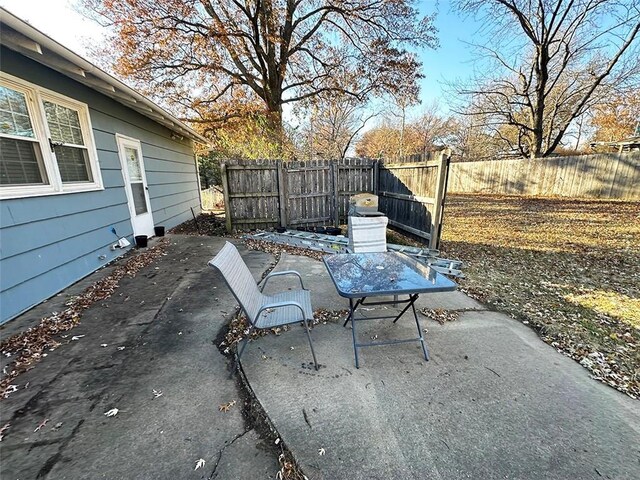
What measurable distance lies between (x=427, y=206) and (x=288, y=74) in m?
7.84

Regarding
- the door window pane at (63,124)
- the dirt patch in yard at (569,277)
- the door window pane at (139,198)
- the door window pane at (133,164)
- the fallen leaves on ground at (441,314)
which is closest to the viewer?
the dirt patch in yard at (569,277)

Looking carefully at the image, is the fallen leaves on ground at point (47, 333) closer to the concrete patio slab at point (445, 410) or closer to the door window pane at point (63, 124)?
the concrete patio slab at point (445, 410)

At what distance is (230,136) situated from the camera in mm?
10438

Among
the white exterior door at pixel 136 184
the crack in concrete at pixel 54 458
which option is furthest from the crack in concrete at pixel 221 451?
the white exterior door at pixel 136 184

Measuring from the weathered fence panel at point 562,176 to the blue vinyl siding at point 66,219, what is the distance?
15.1 metres

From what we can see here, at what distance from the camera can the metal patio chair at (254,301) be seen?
1.98 m

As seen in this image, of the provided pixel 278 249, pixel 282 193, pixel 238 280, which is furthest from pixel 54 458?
pixel 282 193

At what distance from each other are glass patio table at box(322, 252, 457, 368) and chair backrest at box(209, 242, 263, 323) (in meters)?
0.69

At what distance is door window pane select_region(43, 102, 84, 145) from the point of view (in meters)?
3.34

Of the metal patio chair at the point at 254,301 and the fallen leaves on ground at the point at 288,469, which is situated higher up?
the metal patio chair at the point at 254,301

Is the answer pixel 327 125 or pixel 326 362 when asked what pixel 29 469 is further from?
pixel 327 125

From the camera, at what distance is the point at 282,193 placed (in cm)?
698

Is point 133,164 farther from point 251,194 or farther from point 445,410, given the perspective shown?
point 445,410

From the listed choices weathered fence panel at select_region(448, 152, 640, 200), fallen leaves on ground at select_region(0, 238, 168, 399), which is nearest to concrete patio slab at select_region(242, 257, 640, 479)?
fallen leaves on ground at select_region(0, 238, 168, 399)
